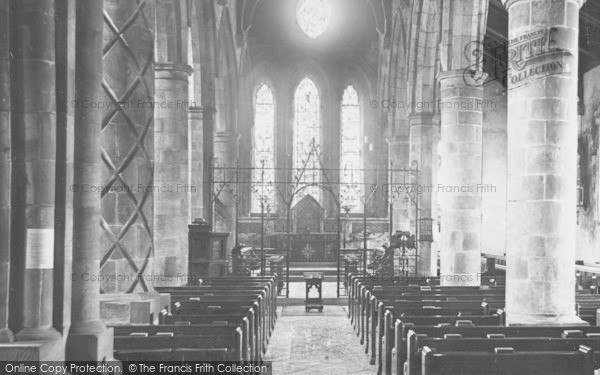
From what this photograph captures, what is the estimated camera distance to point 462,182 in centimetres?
1180

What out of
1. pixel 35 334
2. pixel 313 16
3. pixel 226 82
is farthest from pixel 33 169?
pixel 313 16

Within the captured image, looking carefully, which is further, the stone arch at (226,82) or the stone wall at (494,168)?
the stone wall at (494,168)

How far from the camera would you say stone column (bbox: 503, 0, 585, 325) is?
7.28 meters

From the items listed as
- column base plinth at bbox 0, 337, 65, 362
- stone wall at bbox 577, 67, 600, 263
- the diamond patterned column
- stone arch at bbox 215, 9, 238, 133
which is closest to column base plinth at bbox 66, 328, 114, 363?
column base plinth at bbox 0, 337, 65, 362

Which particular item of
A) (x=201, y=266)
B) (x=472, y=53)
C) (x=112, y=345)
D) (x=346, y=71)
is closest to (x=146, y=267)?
(x=112, y=345)

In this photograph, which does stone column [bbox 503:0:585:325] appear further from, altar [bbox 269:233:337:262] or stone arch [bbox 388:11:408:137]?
altar [bbox 269:233:337:262]

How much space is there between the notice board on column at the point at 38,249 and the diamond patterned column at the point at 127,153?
4.76 ft

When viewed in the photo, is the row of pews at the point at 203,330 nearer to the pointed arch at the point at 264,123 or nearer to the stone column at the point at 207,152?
the stone column at the point at 207,152

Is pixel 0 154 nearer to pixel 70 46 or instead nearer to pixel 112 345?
pixel 70 46

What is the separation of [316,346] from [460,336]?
451cm

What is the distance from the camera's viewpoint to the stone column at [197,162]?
15.6m

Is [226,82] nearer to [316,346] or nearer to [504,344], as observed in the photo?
[316,346]

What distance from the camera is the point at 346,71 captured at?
26828 mm

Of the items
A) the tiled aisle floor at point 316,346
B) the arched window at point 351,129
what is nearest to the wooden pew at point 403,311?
the tiled aisle floor at point 316,346
